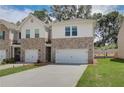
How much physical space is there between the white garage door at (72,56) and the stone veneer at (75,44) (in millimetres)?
400

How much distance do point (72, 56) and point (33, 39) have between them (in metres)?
5.94

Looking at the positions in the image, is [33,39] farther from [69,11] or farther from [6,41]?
[69,11]

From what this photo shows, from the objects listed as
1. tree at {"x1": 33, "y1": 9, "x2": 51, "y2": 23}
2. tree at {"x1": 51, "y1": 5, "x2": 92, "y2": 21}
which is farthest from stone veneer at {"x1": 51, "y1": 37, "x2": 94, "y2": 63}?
tree at {"x1": 33, "y1": 9, "x2": 51, "y2": 23}

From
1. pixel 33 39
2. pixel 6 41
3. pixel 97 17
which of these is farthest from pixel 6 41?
pixel 97 17

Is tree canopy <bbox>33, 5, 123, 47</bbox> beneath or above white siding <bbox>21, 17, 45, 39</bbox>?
above

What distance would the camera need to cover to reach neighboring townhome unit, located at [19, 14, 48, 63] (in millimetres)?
31578

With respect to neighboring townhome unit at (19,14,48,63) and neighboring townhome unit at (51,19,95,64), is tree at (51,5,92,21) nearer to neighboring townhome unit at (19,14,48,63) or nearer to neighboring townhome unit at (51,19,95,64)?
neighboring townhome unit at (19,14,48,63)

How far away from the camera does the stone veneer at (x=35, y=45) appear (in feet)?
103

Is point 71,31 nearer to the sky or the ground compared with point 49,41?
nearer to the sky

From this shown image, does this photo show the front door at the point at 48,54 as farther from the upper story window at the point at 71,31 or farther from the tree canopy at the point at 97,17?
the tree canopy at the point at 97,17

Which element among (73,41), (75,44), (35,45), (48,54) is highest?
(73,41)

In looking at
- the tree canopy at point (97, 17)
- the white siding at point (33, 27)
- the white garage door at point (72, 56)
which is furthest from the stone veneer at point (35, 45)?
the tree canopy at point (97, 17)

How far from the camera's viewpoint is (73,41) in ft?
97.5
